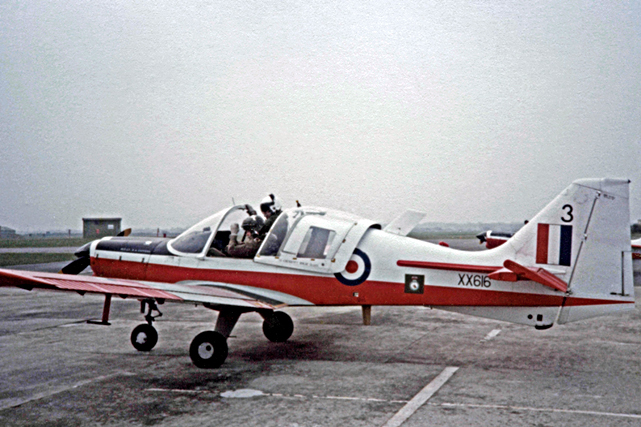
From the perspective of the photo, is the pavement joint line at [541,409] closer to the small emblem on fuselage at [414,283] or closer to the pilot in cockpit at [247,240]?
the small emblem on fuselage at [414,283]

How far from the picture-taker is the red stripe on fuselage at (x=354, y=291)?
729 cm

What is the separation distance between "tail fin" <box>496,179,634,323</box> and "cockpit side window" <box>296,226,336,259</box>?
9.67ft

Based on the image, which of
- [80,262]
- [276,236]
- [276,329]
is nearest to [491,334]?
[276,329]

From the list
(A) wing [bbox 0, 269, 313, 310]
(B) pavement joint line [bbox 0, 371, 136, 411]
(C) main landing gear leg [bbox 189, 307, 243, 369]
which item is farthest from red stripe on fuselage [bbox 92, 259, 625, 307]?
(B) pavement joint line [bbox 0, 371, 136, 411]

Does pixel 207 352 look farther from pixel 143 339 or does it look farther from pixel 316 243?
pixel 316 243

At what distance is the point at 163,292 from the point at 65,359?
1.90 meters

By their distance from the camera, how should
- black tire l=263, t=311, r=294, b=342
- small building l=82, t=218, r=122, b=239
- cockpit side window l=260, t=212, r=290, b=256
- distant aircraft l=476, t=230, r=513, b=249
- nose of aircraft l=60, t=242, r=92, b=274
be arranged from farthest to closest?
1. small building l=82, t=218, r=122, b=239
2. distant aircraft l=476, t=230, r=513, b=249
3. nose of aircraft l=60, t=242, r=92, b=274
4. black tire l=263, t=311, r=294, b=342
5. cockpit side window l=260, t=212, r=290, b=256

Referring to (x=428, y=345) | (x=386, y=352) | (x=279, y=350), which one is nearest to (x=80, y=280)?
(x=279, y=350)

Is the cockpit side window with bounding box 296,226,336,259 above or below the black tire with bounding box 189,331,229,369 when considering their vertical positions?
above

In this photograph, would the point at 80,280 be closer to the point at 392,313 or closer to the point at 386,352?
the point at 386,352

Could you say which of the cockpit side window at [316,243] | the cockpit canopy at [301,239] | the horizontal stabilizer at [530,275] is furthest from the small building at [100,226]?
the horizontal stabilizer at [530,275]

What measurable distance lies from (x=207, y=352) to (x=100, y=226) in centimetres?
5082

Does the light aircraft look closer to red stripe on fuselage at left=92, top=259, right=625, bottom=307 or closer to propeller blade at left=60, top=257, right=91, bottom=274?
red stripe on fuselage at left=92, top=259, right=625, bottom=307

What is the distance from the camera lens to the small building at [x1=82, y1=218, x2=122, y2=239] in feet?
171
